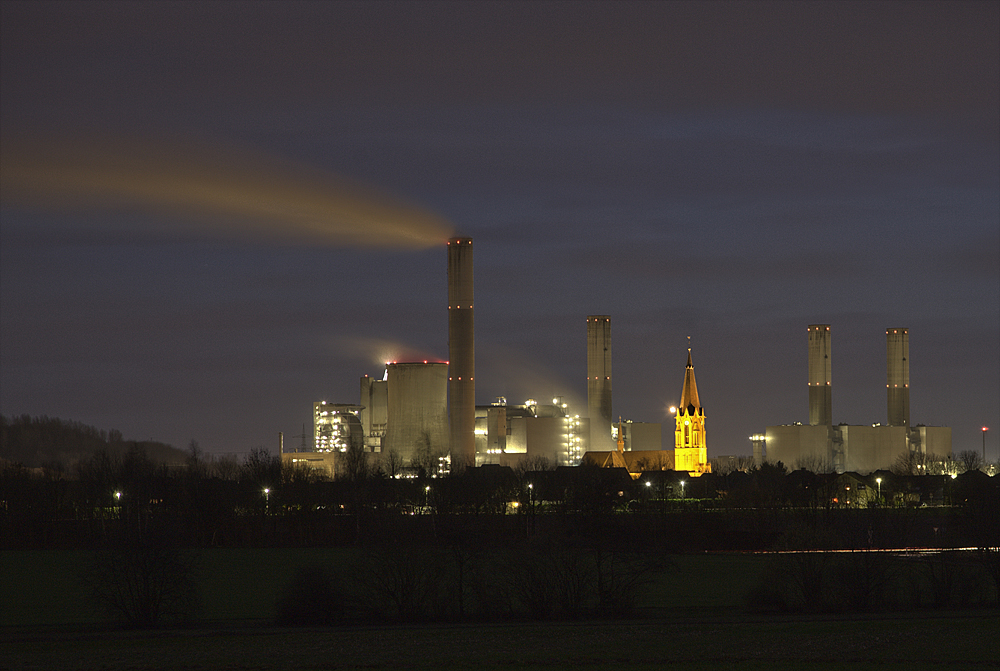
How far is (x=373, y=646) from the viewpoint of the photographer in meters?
31.0

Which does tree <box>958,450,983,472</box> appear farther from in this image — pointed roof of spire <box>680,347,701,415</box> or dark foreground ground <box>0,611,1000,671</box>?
dark foreground ground <box>0,611,1000,671</box>

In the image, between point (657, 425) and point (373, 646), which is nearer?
point (373, 646)

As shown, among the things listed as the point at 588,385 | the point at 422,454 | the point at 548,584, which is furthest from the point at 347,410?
the point at 548,584

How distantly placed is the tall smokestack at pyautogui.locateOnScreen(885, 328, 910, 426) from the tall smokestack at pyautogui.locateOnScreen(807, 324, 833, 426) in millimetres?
7206

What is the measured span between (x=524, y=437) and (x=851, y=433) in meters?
33.7

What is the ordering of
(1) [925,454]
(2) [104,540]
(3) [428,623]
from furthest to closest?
1. (1) [925,454]
2. (2) [104,540]
3. (3) [428,623]

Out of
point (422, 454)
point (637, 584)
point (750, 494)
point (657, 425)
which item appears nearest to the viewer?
point (637, 584)

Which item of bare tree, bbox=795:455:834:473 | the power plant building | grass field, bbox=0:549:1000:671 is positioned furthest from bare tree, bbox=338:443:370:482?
grass field, bbox=0:549:1000:671

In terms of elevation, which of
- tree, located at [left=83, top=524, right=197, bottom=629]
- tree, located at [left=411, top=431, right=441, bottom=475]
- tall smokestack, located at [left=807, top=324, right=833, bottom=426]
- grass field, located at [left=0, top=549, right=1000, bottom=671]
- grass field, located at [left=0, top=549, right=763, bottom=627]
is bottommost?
grass field, located at [left=0, top=549, right=763, bottom=627]

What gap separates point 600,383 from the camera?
444 ft

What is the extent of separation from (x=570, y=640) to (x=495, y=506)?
160 ft

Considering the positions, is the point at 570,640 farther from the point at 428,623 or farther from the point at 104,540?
the point at 104,540

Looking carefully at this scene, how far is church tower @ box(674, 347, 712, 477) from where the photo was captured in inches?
5187

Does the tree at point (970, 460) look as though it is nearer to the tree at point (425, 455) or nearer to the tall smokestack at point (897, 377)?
the tall smokestack at point (897, 377)
